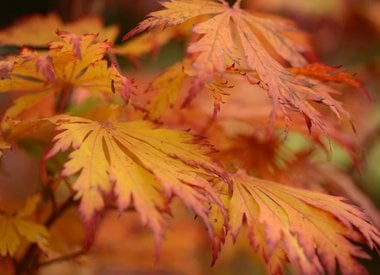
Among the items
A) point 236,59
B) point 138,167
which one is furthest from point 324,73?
point 138,167

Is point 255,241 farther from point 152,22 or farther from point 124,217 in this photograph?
point 124,217

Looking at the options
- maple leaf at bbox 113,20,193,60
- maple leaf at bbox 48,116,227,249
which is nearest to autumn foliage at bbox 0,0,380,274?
maple leaf at bbox 48,116,227,249

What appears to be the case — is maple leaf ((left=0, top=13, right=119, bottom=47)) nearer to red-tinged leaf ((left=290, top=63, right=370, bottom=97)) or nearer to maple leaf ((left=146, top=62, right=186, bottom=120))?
maple leaf ((left=146, top=62, right=186, bottom=120))

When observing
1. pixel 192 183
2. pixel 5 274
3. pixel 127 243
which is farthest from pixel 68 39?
pixel 127 243

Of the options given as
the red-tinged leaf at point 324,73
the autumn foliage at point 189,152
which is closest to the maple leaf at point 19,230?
the autumn foliage at point 189,152

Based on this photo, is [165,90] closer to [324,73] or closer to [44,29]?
[324,73]
